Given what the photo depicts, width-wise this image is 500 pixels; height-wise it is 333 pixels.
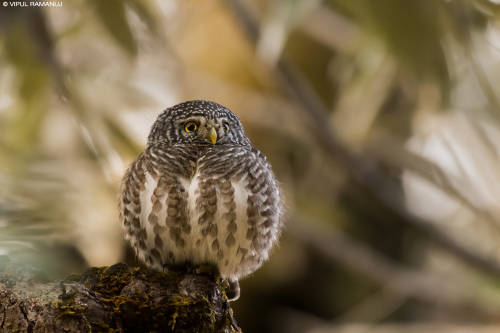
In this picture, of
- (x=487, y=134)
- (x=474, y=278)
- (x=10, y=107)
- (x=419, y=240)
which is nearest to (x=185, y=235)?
(x=10, y=107)

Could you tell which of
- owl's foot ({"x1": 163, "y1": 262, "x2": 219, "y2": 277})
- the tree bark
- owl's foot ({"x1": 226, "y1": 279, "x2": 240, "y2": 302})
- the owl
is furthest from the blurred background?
owl's foot ({"x1": 226, "y1": 279, "x2": 240, "y2": 302})

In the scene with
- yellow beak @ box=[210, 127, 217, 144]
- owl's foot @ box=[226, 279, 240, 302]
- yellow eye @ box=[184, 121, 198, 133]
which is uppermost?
yellow eye @ box=[184, 121, 198, 133]

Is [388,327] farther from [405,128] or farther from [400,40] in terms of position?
[400,40]

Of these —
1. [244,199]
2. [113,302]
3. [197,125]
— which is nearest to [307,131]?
[197,125]

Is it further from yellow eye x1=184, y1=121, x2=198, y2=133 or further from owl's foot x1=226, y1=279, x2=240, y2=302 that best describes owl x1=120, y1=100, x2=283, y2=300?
owl's foot x1=226, y1=279, x2=240, y2=302

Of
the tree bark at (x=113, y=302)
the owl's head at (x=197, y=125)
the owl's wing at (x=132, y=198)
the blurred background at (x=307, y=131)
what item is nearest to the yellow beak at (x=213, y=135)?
the owl's head at (x=197, y=125)
